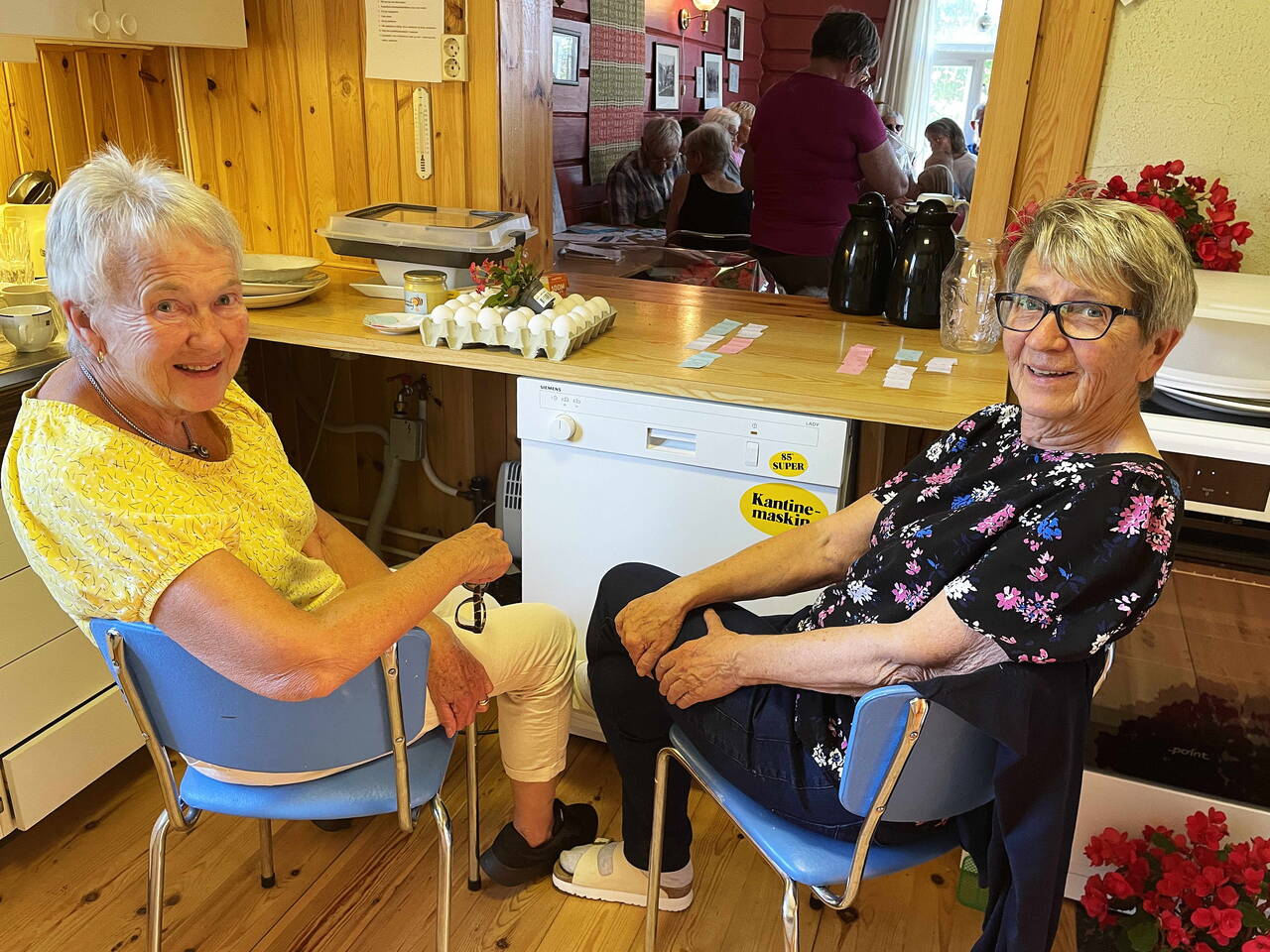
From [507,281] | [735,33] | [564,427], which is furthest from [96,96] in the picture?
[735,33]

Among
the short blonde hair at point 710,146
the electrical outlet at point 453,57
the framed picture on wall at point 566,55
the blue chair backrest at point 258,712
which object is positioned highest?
the framed picture on wall at point 566,55

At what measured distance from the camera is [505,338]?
193cm

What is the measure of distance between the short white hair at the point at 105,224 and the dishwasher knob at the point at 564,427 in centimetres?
81

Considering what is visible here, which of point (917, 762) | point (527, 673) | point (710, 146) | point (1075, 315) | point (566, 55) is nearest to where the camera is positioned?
point (917, 762)

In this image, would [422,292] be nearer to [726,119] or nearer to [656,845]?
[656,845]

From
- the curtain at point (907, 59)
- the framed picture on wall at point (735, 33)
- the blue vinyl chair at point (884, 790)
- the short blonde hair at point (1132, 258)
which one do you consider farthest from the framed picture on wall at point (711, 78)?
the blue vinyl chair at point (884, 790)

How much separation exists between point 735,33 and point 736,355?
5857 millimetres

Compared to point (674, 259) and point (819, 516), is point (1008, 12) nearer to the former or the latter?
point (819, 516)

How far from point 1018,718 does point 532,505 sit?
1.18 meters

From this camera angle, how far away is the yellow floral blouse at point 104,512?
1.08m

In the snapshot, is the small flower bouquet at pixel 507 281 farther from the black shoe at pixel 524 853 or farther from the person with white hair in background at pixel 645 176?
the person with white hair in background at pixel 645 176

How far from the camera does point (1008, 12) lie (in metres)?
1.96

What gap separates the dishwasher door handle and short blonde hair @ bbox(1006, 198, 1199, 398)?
782 millimetres

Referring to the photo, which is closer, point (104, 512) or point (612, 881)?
point (104, 512)
